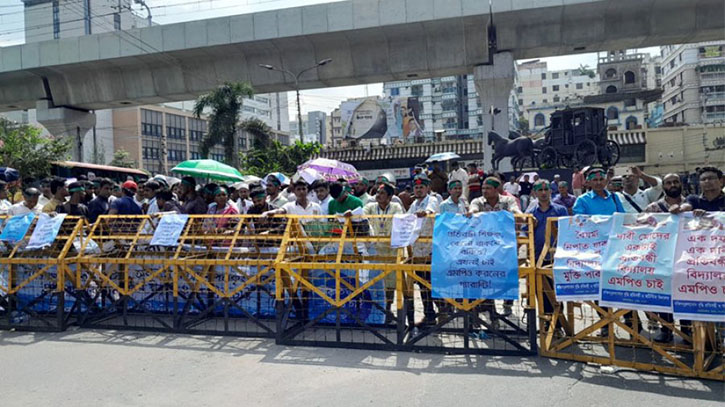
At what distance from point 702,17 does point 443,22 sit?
29.2 feet

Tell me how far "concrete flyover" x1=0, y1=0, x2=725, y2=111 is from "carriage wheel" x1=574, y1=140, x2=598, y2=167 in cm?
438

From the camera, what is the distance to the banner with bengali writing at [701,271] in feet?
15.5

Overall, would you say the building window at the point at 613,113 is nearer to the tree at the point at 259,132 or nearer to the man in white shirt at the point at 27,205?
the tree at the point at 259,132

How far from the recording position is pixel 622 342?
218 inches

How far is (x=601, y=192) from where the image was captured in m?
6.64

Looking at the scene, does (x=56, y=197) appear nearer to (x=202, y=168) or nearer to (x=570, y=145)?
(x=202, y=168)

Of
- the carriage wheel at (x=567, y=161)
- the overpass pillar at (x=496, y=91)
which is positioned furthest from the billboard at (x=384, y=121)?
the carriage wheel at (x=567, y=161)

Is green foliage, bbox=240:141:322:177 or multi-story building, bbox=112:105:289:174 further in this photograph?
multi-story building, bbox=112:105:289:174

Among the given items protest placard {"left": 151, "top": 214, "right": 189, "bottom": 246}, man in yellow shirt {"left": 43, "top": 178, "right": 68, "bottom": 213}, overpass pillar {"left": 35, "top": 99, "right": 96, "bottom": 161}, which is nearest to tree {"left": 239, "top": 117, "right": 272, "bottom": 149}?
overpass pillar {"left": 35, "top": 99, "right": 96, "bottom": 161}

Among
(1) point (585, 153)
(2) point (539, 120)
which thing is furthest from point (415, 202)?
(2) point (539, 120)

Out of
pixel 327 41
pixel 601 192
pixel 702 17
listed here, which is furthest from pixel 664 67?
pixel 601 192

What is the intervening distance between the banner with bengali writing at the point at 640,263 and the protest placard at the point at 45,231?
6.97 metres

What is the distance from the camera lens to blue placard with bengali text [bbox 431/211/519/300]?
18.4 ft

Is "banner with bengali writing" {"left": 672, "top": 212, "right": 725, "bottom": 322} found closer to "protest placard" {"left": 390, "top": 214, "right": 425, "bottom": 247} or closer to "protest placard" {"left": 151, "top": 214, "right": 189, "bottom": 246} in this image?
"protest placard" {"left": 390, "top": 214, "right": 425, "bottom": 247}
